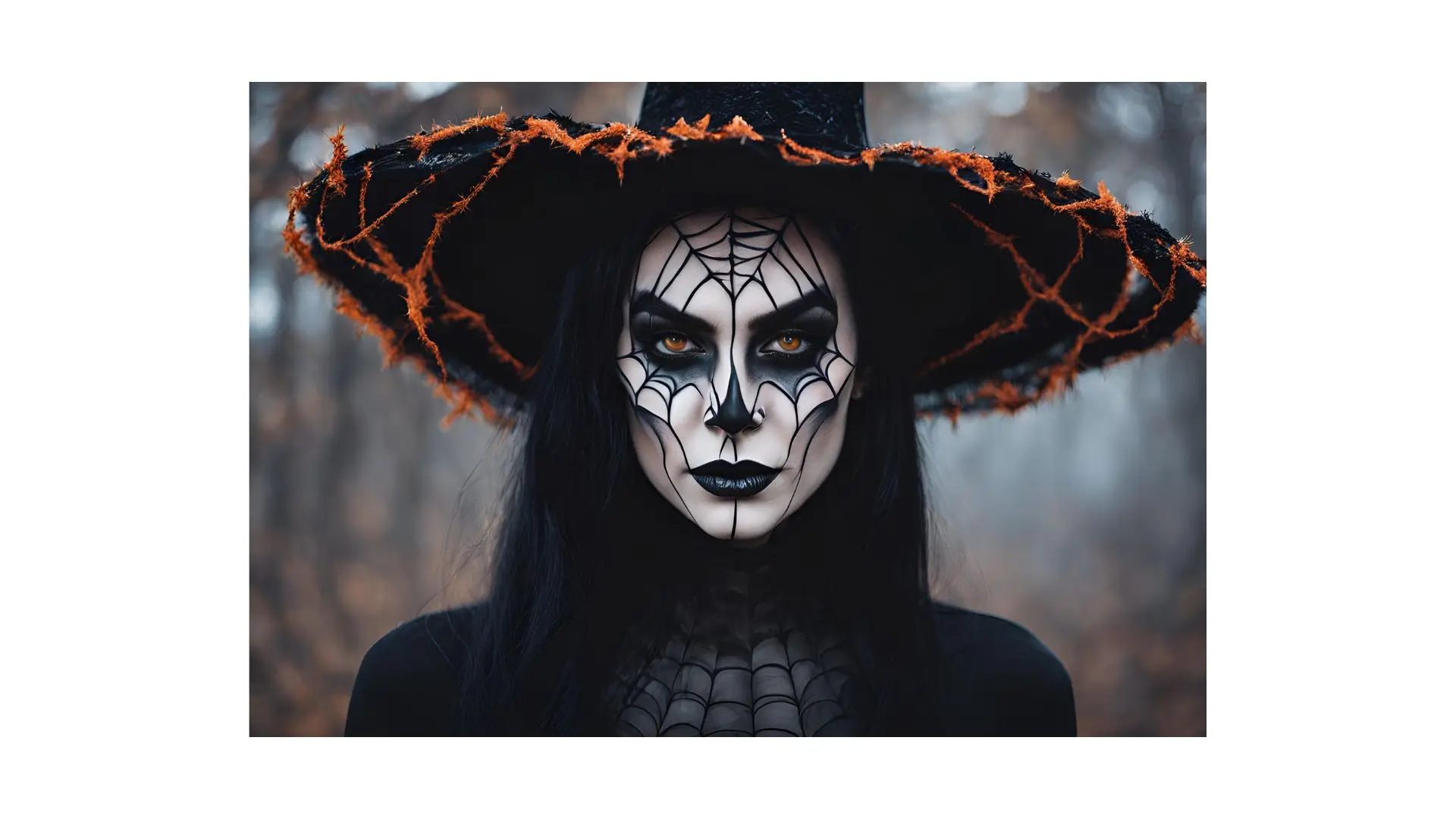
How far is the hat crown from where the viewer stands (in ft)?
4.26

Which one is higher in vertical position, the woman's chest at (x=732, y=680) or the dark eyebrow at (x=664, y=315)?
the dark eyebrow at (x=664, y=315)

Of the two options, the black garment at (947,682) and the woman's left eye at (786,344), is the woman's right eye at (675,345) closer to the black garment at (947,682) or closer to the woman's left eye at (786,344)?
the woman's left eye at (786,344)

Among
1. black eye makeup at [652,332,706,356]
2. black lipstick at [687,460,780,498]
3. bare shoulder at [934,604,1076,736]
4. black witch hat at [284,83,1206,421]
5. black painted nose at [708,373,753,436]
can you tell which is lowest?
bare shoulder at [934,604,1076,736]

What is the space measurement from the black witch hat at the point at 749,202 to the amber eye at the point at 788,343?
0.13 meters

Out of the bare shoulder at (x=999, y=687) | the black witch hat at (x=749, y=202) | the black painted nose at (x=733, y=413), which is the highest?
the black witch hat at (x=749, y=202)

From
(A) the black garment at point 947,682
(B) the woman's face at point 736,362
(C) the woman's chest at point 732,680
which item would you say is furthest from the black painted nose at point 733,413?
(A) the black garment at point 947,682

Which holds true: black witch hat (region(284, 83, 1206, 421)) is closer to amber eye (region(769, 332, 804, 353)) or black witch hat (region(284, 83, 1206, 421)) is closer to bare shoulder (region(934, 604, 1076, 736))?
amber eye (region(769, 332, 804, 353))

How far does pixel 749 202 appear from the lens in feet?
4.32

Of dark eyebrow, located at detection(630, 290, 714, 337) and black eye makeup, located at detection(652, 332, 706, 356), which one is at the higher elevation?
dark eyebrow, located at detection(630, 290, 714, 337)

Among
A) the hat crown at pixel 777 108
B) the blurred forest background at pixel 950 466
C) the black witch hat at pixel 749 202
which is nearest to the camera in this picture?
the black witch hat at pixel 749 202

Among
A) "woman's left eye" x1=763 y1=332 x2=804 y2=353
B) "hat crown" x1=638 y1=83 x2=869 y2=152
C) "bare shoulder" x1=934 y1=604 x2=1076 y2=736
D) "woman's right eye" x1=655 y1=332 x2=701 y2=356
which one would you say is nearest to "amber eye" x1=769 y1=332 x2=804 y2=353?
"woman's left eye" x1=763 y1=332 x2=804 y2=353

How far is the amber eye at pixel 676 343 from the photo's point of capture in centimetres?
129

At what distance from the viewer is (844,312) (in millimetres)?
1340

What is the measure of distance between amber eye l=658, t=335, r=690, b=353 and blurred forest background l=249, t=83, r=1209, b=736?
3.23 feet
